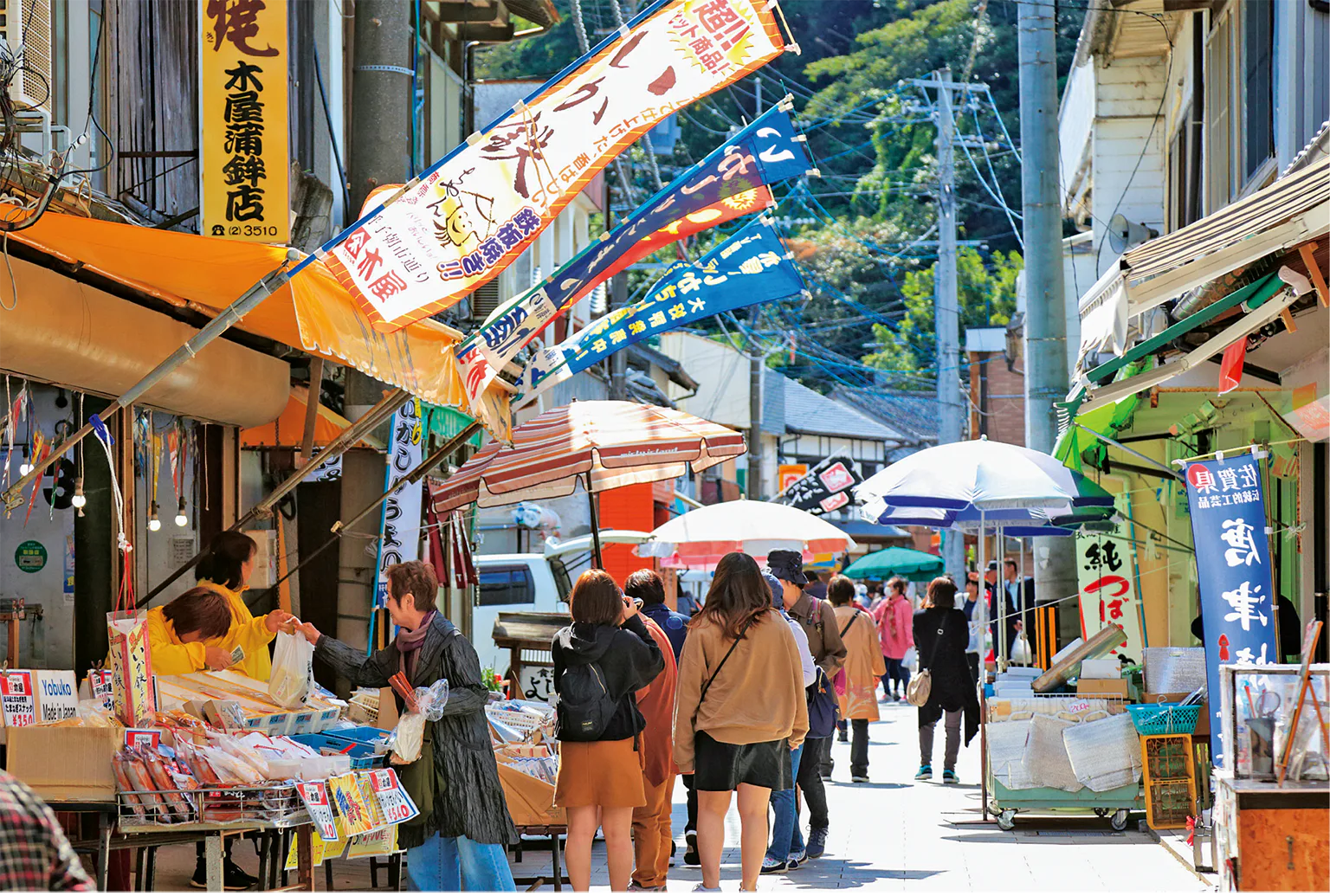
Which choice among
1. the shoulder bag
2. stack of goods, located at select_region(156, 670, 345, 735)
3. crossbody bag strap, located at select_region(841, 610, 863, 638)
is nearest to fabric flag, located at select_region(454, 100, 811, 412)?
stack of goods, located at select_region(156, 670, 345, 735)

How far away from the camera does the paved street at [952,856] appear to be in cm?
944

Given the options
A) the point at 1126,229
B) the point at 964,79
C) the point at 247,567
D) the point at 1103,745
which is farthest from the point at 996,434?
the point at 247,567

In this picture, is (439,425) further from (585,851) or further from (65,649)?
(585,851)

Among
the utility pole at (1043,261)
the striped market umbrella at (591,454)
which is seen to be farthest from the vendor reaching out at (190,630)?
the utility pole at (1043,261)

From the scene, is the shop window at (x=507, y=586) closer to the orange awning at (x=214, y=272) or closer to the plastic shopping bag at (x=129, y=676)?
the orange awning at (x=214, y=272)

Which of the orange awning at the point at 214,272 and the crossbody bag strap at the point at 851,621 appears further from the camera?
the crossbody bag strap at the point at 851,621

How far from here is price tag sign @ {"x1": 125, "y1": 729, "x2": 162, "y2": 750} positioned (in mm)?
6598

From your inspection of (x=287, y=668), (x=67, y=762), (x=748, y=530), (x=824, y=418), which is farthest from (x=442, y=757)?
(x=824, y=418)

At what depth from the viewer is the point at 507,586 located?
71.5ft

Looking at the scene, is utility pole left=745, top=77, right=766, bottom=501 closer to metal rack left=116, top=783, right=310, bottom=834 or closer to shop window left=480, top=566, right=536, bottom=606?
shop window left=480, top=566, right=536, bottom=606

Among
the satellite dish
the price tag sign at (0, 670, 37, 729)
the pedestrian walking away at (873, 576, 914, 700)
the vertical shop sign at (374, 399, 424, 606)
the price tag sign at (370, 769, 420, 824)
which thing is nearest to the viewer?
the price tag sign at (0, 670, 37, 729)

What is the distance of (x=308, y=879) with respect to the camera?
6852 mm

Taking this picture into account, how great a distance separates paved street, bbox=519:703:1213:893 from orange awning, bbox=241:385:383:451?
13.3 ft

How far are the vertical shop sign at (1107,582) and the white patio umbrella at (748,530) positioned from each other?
267 centimetres
